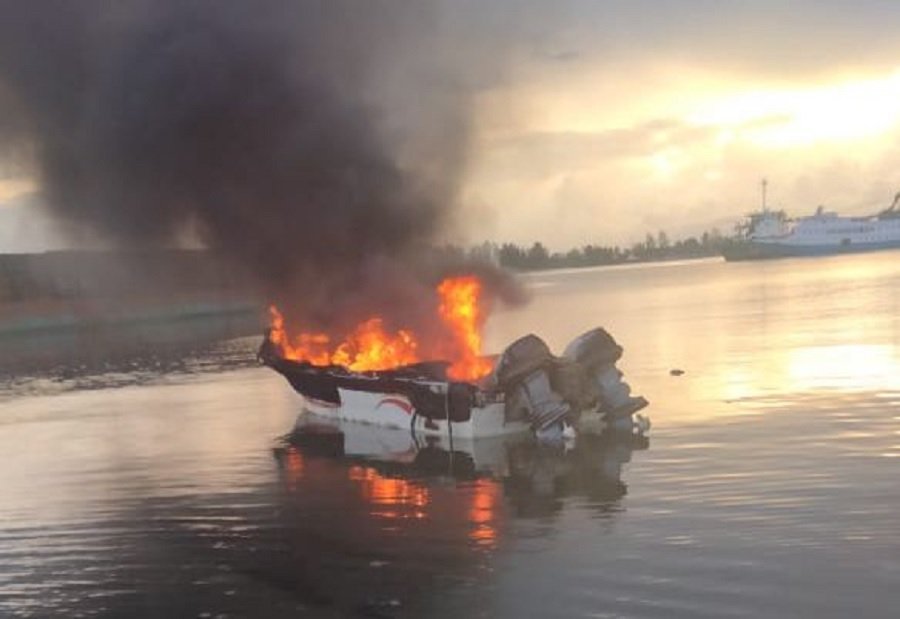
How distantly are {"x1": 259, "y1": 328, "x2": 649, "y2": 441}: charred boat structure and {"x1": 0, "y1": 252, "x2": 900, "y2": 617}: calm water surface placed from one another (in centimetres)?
84

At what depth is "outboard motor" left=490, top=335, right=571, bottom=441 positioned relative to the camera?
2623cm

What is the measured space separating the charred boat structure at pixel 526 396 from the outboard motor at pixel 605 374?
1.0 inches

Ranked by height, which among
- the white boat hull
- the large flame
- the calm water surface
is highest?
the large flame

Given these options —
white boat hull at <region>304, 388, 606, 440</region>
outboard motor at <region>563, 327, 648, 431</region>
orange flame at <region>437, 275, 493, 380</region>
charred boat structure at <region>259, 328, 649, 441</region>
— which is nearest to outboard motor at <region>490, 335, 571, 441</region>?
charred boat structure at <region>259, 328, 649, 441</region>

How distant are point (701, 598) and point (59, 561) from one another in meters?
10.8

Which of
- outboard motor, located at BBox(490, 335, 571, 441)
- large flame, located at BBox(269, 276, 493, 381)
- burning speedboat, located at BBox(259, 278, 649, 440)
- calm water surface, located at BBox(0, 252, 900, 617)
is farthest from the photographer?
large flame, located at BBox(269, 276, 493, 381)

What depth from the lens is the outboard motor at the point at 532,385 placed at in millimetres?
26234

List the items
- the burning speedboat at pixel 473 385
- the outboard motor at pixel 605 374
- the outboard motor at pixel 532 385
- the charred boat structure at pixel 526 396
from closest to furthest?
the outboard motor at pixel 532 385
the charred boat structure at pixel 526 396
the burning speedboat at pixel 473 385
the outboard motor at pixel 605 374

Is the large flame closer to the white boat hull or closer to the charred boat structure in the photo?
the white boat hull

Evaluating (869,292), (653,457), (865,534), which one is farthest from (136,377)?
(869,292)

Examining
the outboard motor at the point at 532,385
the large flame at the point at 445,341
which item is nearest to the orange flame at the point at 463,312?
the large flame at the point at 445,341

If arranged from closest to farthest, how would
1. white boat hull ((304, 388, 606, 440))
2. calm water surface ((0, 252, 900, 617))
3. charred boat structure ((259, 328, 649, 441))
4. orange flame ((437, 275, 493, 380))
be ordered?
1. calm water surface ((0, 252, 900, 617))
2. charred boat structure ((259, 328, 649, 441))
3. white boat hull ((304, 388, 606, 440))
4. orange flame ((437, 275, 493, 380))

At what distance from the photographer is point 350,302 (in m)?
32.9

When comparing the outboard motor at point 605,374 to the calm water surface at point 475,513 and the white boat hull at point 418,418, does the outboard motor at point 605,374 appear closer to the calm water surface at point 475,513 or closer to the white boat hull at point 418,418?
the white boat hull at point 418,418
